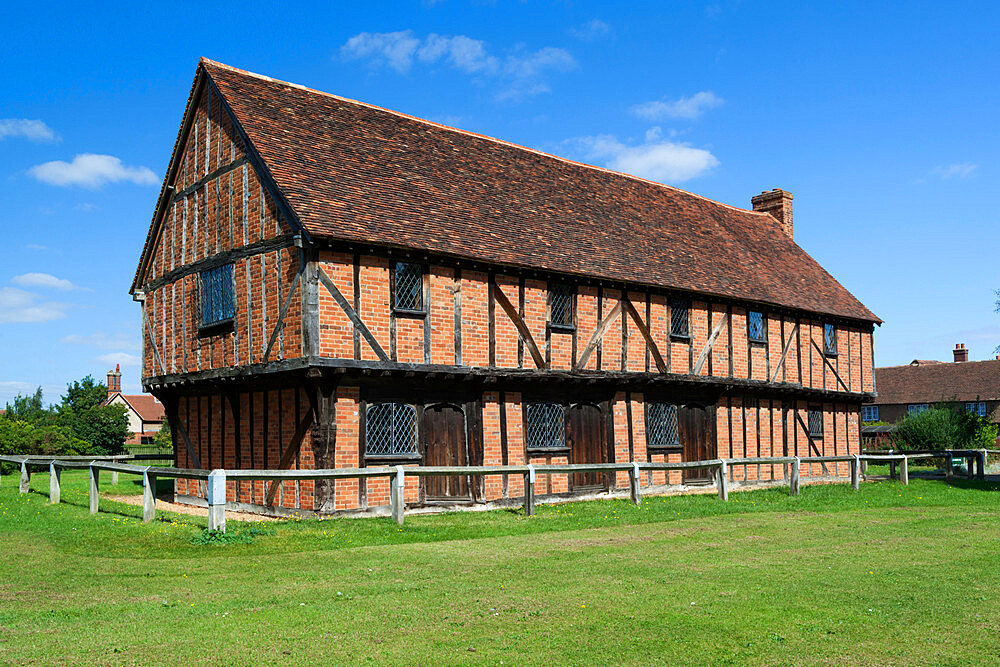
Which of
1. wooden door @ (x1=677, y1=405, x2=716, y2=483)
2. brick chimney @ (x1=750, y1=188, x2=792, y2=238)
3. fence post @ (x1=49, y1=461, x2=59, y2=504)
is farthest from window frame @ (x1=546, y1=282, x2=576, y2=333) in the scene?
brick chimney @ (x1=750, y1=188, x2=792, y2=238)

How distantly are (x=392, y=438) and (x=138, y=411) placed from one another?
2706 inches

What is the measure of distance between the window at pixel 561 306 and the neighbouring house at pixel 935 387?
39626 mm

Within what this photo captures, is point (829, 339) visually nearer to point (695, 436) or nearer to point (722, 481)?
point (695, 436)

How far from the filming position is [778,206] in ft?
114

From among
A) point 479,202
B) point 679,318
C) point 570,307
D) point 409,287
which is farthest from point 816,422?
point 409,287

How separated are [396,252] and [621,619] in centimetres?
1097

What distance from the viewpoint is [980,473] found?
25516 mm

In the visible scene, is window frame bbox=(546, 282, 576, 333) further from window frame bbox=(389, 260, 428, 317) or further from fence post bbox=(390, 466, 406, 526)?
fence post bbox=(390, 466, 406, 526)

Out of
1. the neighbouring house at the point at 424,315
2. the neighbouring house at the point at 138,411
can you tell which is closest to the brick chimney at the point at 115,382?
the neighbouring house at the point at 138,411

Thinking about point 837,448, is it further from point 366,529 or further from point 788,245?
point 366,529

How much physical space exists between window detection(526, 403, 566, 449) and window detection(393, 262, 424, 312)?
3790 millimetres

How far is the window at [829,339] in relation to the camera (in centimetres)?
2844

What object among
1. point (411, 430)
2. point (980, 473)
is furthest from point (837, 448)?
point (411, 430)

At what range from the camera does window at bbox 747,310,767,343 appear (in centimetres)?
2519
